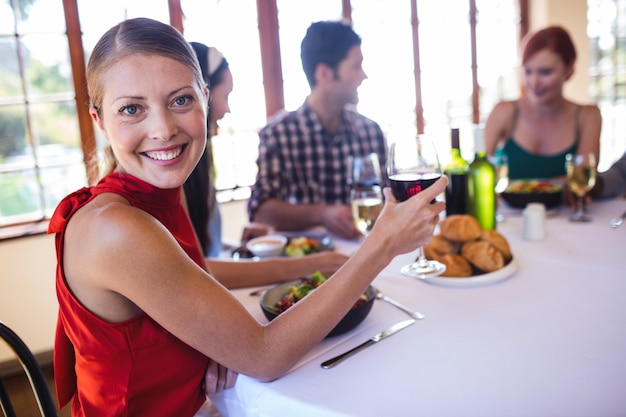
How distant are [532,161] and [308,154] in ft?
3.70

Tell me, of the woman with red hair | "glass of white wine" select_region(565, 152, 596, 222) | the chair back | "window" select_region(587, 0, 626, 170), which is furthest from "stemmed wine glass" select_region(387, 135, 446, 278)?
"window" select_region(587, 0, 626, 170)

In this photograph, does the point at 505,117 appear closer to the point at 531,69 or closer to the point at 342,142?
the point at 531,69

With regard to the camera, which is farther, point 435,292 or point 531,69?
point 531,69

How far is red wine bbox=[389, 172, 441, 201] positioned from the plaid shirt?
1.44 meters

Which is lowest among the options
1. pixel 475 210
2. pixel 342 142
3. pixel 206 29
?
pixel 475 210

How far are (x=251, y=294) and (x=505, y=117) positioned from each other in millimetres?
1935

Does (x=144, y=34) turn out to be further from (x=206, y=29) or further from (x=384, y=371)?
(x=206, y=29)

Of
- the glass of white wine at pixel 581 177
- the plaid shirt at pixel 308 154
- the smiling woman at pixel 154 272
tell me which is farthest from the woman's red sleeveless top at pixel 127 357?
the plaid shirt at pixel 308 154

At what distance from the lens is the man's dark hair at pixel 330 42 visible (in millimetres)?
2520

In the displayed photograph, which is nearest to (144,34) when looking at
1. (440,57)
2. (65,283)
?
(65,283)

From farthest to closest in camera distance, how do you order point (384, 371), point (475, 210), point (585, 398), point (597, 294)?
point (475, 210), point (597, 294), point (384, 371), point (585, 398)

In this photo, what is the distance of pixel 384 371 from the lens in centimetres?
87

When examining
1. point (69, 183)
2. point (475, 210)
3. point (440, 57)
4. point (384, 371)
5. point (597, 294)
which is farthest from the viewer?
point (440, 57)

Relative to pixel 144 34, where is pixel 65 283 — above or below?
below
